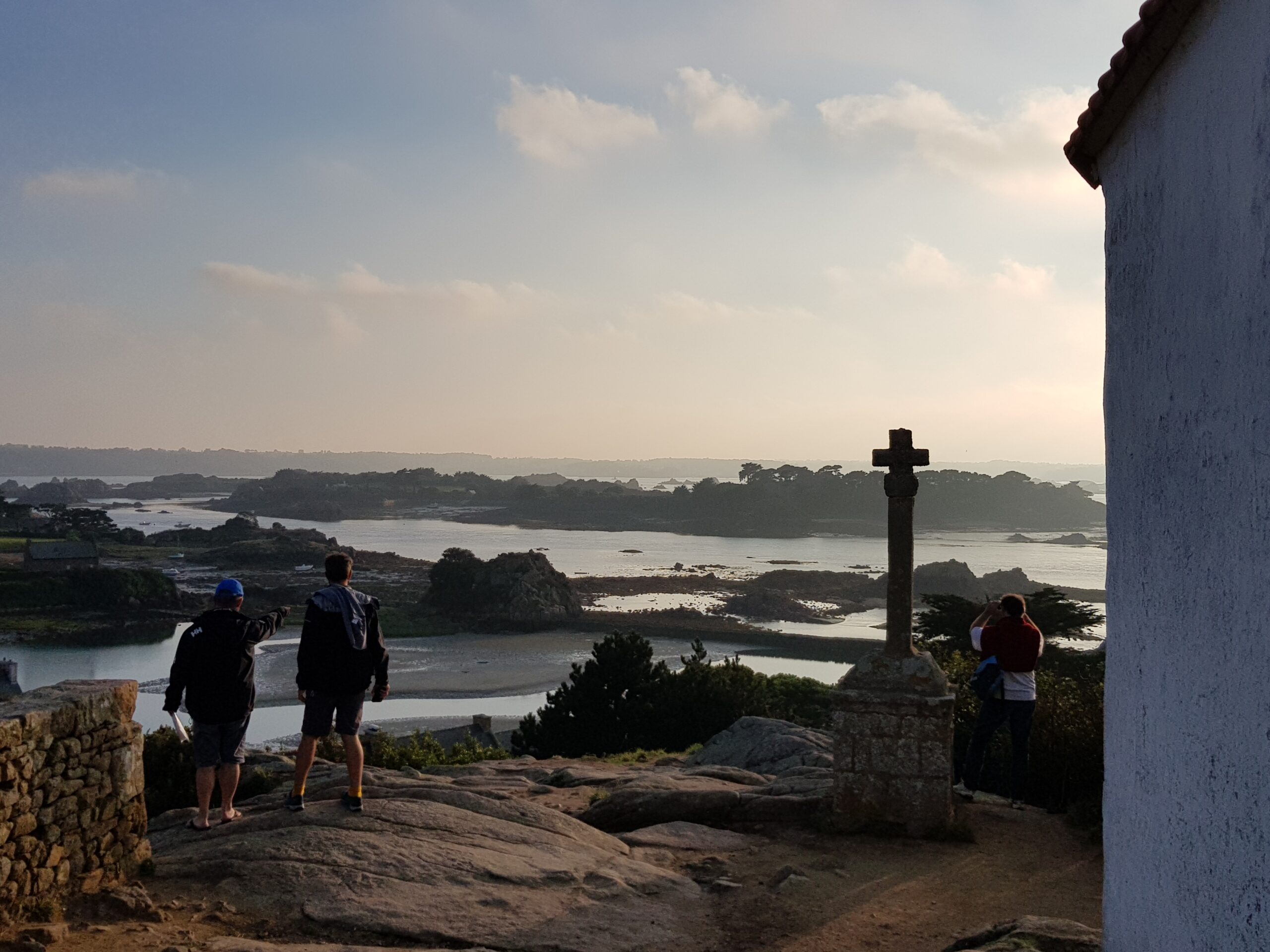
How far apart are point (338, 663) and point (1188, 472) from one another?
5447mm

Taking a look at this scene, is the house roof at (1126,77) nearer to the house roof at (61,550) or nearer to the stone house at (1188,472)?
the stone house at (1188,472)

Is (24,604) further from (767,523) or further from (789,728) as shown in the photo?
(767,523)

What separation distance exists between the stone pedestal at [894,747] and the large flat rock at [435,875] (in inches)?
78.8

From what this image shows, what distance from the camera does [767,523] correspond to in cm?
12688

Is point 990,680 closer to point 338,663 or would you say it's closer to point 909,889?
point 909,889

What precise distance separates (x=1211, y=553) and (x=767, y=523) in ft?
406

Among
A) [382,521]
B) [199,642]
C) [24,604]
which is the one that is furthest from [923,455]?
[382,521]

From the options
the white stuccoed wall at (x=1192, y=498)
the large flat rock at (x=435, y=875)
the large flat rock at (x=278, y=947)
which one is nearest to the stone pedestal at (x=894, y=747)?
the large flat rock at (x=435, y=875)

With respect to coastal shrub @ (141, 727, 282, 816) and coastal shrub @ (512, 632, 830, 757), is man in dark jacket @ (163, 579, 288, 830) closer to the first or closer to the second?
coastal shrub @ (141, 727, 282, 816)

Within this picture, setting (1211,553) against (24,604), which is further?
(24,604)

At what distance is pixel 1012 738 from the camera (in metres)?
9.87

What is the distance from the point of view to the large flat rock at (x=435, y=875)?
6.29m

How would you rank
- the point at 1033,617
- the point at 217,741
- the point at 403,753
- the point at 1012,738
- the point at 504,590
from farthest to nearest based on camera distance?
the point at 504,590
the point at 1033,617
the point at 403,753
the point at 1012,738
the point at 217,741

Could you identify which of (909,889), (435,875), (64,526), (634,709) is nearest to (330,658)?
(435,875)
